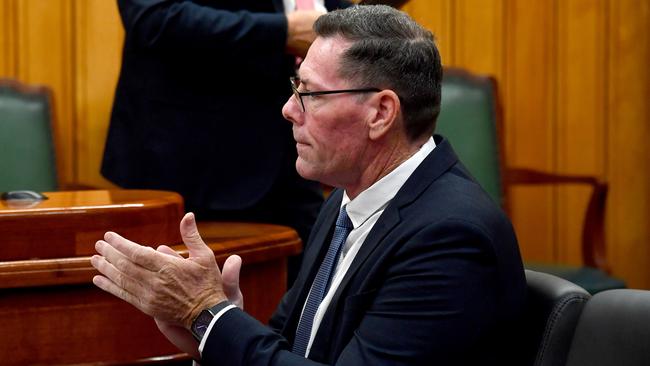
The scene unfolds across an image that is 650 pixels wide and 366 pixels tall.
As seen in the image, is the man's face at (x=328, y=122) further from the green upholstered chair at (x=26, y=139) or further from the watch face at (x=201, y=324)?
the green upholstered chair at (x=26, y=139)

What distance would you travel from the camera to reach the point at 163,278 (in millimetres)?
1654

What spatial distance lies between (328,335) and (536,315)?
32 cm

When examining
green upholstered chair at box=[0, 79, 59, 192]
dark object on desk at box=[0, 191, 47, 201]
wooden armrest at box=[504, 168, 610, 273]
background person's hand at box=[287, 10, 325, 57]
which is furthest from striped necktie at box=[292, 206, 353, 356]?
wooden armrest at box=[504, 168, 610, 273]

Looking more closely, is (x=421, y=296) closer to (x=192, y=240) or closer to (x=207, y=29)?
(x=192, y=240)

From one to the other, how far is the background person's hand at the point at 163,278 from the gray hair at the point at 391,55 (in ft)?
1.19

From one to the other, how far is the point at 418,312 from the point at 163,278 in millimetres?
388

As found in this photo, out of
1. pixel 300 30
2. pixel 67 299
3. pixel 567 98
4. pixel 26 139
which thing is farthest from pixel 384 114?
pixel 567 98

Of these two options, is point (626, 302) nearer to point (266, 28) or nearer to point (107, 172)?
point (266, 28)

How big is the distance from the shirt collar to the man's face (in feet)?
0.15

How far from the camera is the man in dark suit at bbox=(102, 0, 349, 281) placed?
2801 mm

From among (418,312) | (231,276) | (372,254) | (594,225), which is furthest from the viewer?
(594,225)

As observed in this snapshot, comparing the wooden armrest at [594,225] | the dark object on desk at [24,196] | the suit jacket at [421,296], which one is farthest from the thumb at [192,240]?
the wooden armrest at [594,225]

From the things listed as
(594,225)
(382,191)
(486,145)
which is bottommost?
(594,225)

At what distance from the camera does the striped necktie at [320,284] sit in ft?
5.86
